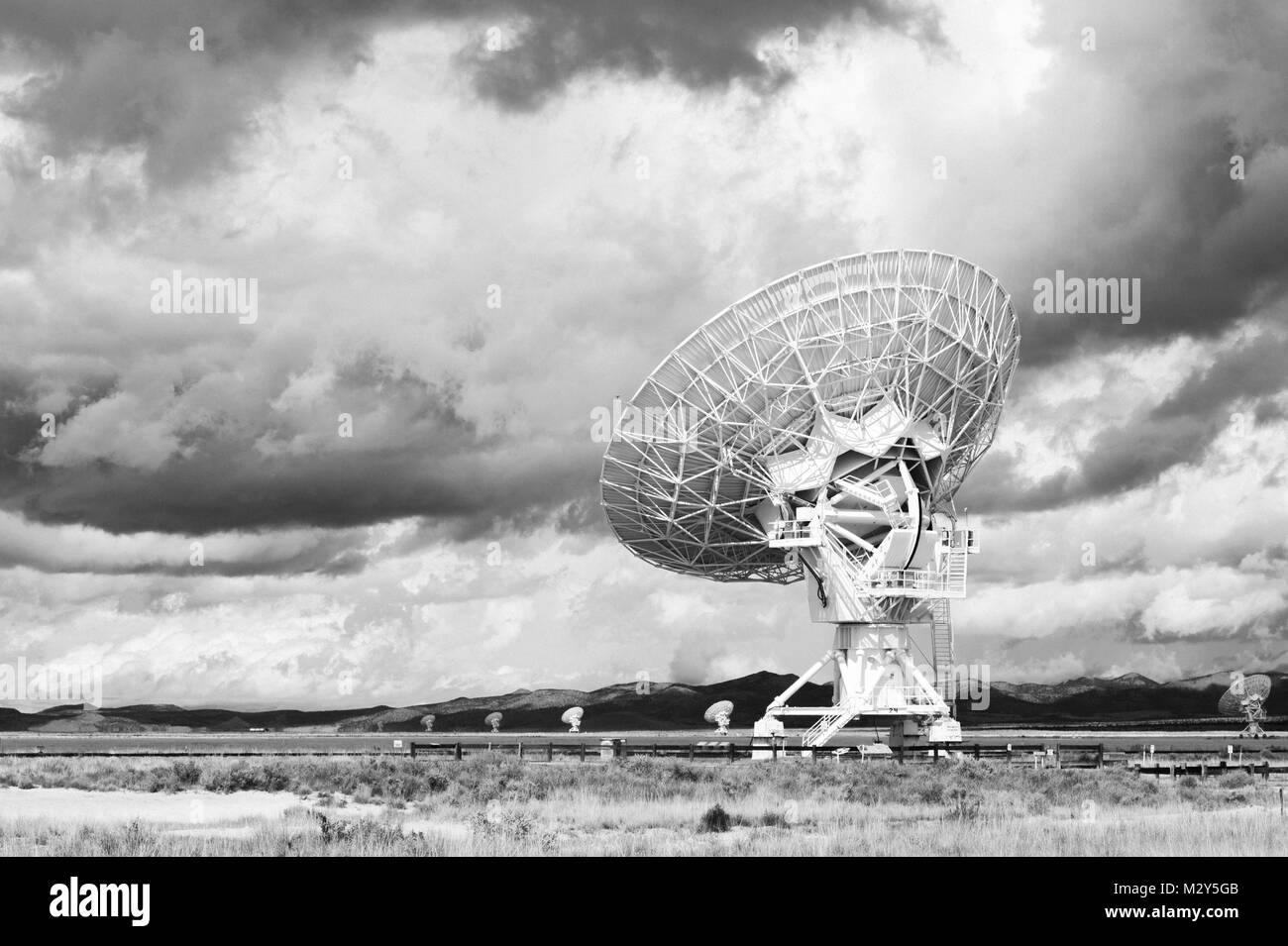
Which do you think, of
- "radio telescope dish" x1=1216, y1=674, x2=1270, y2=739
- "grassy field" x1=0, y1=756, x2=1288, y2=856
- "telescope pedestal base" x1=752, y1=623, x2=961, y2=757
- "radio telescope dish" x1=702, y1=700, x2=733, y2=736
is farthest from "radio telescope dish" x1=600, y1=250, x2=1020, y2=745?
"radio telescope dish" x1=1216, y1=674, x2=1270, y2=739

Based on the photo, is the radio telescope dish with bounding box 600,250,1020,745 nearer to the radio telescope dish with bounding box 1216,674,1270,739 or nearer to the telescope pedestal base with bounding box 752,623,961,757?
the telescope pedestal base with bounding box 752,623,961,757

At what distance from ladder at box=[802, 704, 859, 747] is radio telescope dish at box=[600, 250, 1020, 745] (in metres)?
0.08

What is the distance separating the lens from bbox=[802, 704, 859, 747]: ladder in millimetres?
50344

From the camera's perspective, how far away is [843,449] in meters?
48.6

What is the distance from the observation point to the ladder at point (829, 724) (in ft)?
165

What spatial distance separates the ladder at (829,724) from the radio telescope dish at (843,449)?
0.27 ft

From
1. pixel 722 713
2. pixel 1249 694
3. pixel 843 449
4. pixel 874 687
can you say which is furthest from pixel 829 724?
pixel 1249 694

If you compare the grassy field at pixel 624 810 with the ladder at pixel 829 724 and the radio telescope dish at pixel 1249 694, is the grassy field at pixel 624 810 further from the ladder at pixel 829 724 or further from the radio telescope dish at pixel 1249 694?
the radio telescope dish at pixel 1249 694

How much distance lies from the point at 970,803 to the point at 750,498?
20912mm

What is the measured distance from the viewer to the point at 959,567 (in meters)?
50.8

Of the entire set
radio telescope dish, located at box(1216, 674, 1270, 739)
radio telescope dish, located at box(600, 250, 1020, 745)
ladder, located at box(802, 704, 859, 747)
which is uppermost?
radio telescope dish, located at box(600, 250, 1020, 745)
